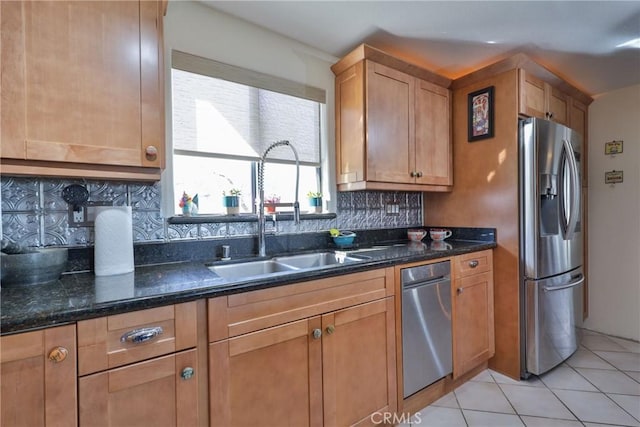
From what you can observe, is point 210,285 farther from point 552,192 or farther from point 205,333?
point 552,192

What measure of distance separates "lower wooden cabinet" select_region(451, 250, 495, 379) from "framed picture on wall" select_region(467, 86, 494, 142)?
89cm

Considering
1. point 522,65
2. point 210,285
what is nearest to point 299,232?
point 210,285

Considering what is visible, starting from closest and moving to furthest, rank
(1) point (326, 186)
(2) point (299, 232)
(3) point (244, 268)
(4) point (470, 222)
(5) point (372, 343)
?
(5) point (372, 343) → (3) point (244, 268) → (2) point (299, 232) → (1) point (326, 186) → (4) point (470, 222)

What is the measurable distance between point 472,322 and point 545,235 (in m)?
0.79

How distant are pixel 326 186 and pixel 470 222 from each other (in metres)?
1.20

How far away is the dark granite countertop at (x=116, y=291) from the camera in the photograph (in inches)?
32.1

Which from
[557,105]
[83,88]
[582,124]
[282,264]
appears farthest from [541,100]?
[83,88]

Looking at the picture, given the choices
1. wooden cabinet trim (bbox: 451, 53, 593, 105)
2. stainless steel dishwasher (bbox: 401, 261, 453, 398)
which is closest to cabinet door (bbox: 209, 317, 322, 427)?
stainless steel dishwasher (bbox: 401, 261, 453, 398)

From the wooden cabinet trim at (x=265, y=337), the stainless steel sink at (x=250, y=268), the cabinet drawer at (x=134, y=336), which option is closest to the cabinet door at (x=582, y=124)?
the stainless steel sink at (x=250, y=268)

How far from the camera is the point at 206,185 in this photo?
1785 millimetres

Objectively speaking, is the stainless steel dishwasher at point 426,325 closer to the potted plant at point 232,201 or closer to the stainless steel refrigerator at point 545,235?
the stainless steel refrigerator at point 545,235

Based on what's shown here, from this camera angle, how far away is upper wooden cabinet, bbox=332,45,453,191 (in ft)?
6.51

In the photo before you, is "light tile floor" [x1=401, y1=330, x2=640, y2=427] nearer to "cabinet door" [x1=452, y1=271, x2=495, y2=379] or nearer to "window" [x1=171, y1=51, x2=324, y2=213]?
"cabinet door" [x1=452, y1=271, x2=495, y2=379]

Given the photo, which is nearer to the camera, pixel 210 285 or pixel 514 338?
pixel 210 285
